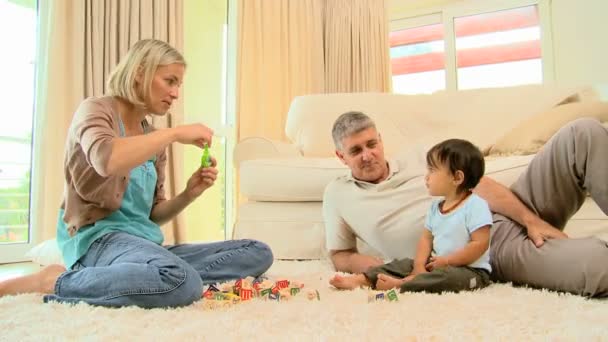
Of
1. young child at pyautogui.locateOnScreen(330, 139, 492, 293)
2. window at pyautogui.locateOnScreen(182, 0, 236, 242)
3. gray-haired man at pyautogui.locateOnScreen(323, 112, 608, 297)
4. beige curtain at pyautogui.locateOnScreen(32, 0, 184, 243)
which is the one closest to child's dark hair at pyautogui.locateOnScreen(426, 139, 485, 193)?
young child at pyautogui.locateOnScreen(330, 139, 492, 293)

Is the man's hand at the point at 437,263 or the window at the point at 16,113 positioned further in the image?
the window at the point at 16,113

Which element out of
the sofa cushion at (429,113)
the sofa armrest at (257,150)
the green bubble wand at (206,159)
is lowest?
the green bubble wand at (206,159)

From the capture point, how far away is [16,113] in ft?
8.59

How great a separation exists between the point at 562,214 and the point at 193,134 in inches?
40.7

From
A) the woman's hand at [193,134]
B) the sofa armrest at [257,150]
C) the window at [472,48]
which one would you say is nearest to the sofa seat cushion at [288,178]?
the sofa armrest at [257,150]

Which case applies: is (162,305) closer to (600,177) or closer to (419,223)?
(419,223)

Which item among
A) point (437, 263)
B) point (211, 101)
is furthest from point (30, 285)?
point (211, 101)

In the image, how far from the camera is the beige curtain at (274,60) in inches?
143

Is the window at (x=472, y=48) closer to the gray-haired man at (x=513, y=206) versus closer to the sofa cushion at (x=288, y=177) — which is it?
the sofa cushion at (x=288, y=177)

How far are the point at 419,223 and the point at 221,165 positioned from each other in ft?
8.56

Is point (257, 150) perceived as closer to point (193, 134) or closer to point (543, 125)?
point (193, 134)

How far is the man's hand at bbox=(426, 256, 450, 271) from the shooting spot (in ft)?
3.96

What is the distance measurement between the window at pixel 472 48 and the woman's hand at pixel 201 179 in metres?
3.39

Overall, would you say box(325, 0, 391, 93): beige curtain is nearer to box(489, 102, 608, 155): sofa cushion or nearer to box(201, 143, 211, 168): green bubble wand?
box(489, 102, 608, 155): sofa cushion
